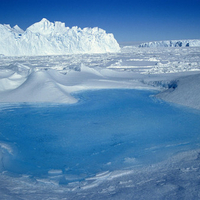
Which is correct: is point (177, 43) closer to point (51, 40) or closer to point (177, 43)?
point (177, 43)

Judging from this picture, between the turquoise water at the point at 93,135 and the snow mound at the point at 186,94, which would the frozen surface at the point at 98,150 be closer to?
the turquoise water at the point at 93,135

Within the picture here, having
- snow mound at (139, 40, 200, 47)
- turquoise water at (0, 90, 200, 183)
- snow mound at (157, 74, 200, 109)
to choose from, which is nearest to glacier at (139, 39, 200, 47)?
snow mound at (139, 40, 200, 47)

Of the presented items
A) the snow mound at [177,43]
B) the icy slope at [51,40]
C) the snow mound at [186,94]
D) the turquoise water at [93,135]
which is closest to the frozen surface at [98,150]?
the turquoise water at [93,135]

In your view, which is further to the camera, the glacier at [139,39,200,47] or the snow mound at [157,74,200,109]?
the glacier at [139,39,200,47]

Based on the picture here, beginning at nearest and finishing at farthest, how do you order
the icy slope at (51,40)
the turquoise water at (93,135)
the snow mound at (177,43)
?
the turquoise water at (93,135) → the icy slope at (51,40) → the snow mound at (177,43)

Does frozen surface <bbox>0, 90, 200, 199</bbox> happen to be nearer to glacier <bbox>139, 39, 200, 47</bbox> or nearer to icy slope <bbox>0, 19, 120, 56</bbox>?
icy slope <bbox>0, 19, 120, 56</bbox>

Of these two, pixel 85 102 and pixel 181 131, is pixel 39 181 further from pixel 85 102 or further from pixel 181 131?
pixel 85 102
